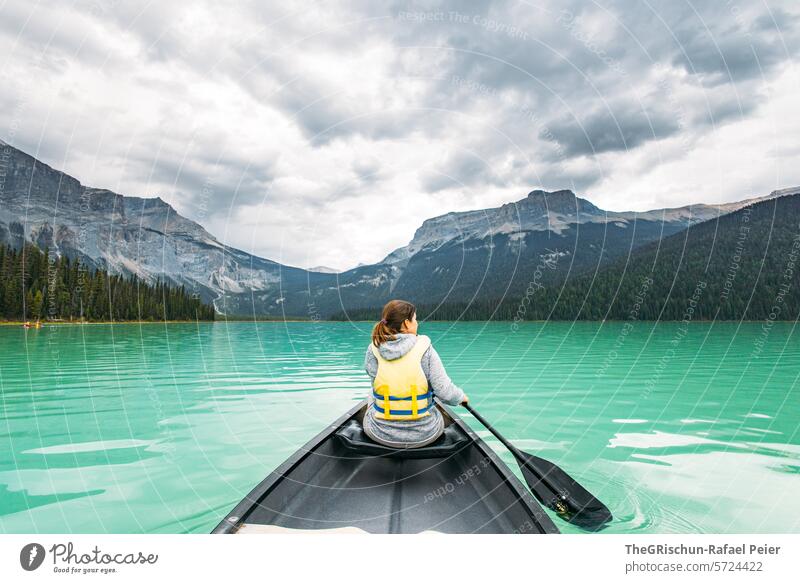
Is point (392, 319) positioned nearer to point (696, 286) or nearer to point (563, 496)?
point (563, 496)

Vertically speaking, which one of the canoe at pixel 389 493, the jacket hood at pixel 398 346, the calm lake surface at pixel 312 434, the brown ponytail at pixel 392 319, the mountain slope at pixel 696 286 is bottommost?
the calm lake surface at pixel 312 434

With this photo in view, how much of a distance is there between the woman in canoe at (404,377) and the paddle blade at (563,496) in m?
1.77

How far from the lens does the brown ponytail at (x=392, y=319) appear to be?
5.36 meters

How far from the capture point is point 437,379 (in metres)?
5.45

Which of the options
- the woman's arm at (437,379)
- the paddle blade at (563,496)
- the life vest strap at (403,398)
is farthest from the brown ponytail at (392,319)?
the paddle blade at (563,496)

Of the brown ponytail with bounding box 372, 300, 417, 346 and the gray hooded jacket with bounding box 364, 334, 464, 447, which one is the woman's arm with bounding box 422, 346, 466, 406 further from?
the brown ponytail with bounding box 372, 300, 417, 346

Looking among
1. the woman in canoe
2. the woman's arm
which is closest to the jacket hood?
the woman in canoe

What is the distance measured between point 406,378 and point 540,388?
42.8 feet

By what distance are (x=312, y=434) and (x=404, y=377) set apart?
20.6 feet

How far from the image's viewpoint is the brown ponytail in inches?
211

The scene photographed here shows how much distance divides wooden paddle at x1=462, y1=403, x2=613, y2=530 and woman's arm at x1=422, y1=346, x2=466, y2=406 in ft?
2.38

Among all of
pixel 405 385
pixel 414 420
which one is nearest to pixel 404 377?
pixel 405 385

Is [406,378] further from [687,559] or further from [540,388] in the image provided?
[540,388]

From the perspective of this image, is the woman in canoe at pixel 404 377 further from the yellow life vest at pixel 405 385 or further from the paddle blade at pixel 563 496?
the paddle blade at pixel 563 496
